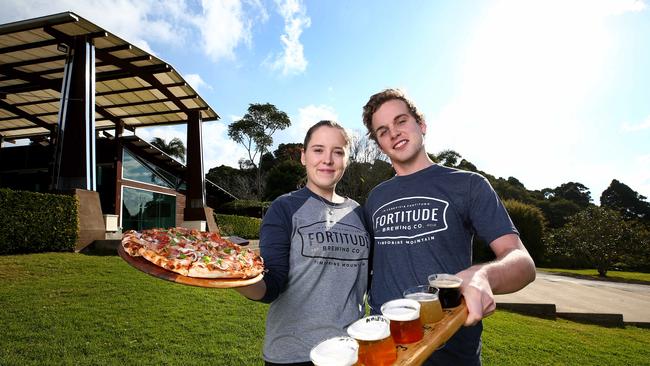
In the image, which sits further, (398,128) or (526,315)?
(526,315)

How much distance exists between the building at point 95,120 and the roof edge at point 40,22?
0.04 meters

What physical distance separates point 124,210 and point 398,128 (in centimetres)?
2566

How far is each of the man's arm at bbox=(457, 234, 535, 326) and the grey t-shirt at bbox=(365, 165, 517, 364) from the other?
0.28ft

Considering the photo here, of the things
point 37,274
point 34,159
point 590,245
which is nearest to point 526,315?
point 37,274

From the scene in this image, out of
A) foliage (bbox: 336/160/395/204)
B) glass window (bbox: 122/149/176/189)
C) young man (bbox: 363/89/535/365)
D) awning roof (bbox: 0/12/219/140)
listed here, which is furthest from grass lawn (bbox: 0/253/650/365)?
foliage (bbox: 336/160/395/204)

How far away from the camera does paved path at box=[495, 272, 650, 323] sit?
1070 centimetres

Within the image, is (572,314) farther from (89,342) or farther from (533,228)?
(533,228)

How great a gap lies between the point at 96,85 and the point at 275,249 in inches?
905

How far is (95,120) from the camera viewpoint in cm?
2308

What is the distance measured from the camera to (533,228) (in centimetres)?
2647

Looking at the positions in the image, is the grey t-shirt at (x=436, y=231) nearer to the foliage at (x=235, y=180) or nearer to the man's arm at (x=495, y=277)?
the man's arm at (x=495, y=277)

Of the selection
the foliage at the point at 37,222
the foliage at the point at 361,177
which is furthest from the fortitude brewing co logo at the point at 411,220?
the foliage at the point at 361,177

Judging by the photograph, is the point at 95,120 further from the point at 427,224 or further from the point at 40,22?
the point at 427,224

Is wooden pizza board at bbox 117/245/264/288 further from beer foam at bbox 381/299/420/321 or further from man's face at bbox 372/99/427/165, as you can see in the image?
man's face at bbox 372/99/427/165
